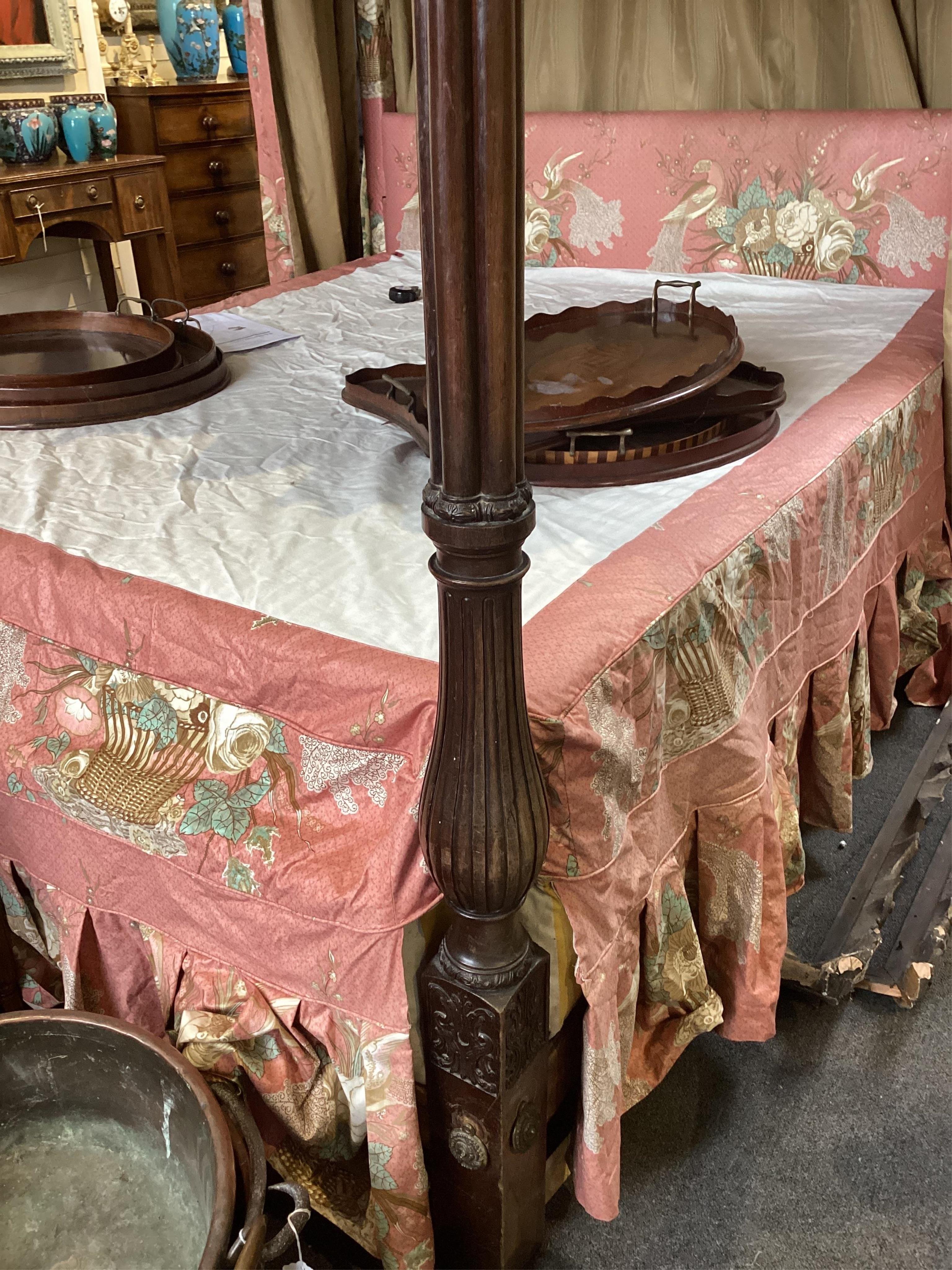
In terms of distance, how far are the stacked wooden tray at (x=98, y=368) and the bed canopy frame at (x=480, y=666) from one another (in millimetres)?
1021

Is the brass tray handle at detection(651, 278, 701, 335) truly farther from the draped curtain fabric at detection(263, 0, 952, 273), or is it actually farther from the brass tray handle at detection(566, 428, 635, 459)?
the draped curtain fabric at detection(263, 0, 952, 273)

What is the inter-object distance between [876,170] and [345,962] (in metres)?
1.91

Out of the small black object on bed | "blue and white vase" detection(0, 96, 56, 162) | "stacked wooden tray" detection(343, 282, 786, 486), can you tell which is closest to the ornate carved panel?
"stacked wooden tray" detection(343, 282, 786, 486)

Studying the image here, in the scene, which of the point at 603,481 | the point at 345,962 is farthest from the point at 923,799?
the point at 345,962

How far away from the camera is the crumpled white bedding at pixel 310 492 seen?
42.1 inches

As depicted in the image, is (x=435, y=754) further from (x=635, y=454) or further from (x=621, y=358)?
(x=621, y=358)

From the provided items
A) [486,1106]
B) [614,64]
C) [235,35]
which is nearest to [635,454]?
[486,1106]

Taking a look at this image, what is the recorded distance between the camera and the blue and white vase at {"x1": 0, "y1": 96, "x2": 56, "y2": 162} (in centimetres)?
319

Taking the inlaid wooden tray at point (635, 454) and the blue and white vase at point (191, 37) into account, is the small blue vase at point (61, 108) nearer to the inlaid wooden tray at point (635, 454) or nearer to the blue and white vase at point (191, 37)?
the blue and white vase at point (191, 37)

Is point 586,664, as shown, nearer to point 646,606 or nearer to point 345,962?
point 646,606

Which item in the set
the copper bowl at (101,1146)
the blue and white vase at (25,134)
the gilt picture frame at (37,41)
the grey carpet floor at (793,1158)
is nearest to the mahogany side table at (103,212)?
the blue and white vase at (25,134)

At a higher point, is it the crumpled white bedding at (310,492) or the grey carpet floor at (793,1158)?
the crumpled white bedding at (310,492)

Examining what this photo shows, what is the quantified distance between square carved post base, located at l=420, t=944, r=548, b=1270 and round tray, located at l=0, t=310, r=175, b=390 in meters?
1.13

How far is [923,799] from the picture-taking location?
1.58 meters
